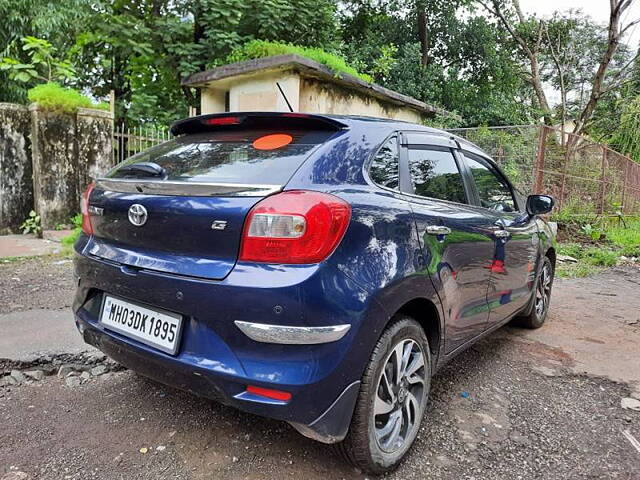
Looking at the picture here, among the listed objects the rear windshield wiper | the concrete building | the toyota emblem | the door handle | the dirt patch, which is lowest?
the dirt patch

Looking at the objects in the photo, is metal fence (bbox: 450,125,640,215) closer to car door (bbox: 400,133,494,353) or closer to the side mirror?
the side mirror

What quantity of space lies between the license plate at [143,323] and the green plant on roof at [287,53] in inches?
179

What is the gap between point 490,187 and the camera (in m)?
3.16

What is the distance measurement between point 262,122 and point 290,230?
757mm

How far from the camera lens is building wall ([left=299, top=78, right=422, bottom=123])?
605 cm

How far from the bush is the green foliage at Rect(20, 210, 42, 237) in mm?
1529

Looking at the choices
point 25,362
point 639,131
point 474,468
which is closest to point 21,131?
point 25,362

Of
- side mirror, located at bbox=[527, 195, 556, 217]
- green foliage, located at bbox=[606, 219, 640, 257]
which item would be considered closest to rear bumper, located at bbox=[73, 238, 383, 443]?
side mirror, located at bbox=[527, 195, 556, 217]

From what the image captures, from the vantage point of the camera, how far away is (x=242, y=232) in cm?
167

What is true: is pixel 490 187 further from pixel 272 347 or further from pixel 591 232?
pixel 591 232

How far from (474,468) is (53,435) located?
1.96m

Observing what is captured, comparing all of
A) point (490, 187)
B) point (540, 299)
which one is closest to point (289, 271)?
point (490, 187)

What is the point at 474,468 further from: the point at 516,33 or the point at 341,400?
the point at 516,33

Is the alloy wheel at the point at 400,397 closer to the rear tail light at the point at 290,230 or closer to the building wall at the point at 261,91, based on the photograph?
the rear tail light at the point at 290,230
